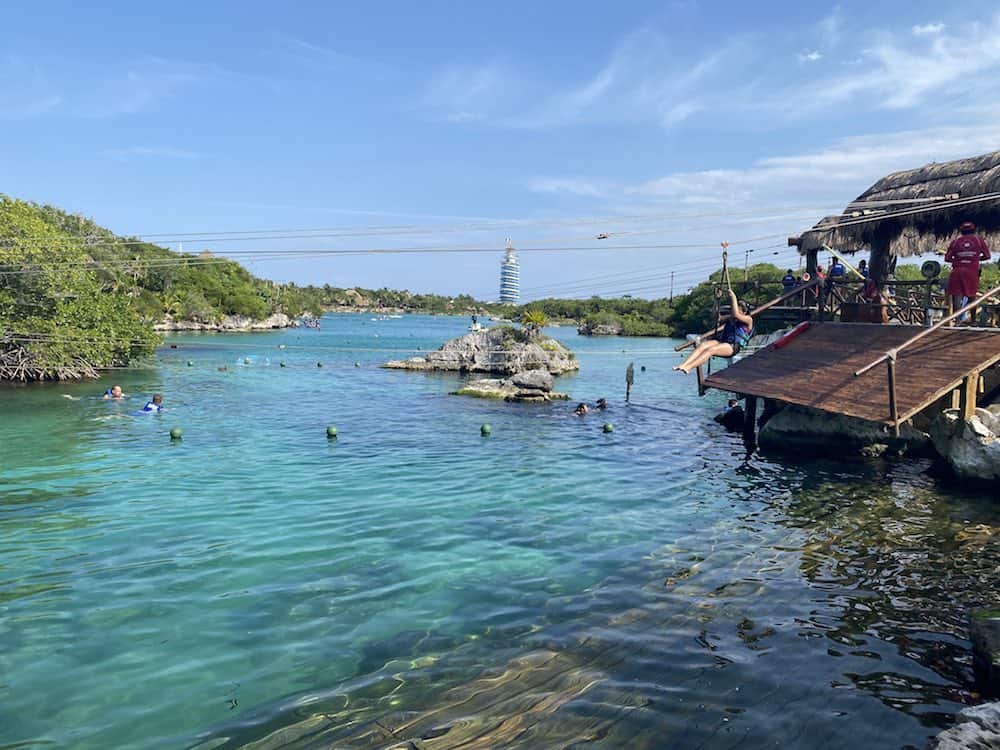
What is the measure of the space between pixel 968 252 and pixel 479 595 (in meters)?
17.3

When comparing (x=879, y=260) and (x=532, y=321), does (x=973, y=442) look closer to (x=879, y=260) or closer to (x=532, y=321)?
(x=879, y=260)

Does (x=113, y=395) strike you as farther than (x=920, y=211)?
Yes

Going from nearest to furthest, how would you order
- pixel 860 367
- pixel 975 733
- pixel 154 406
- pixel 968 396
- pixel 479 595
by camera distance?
pixel 975 733
pixel 479 595
pixel 968 396
pixel 860 367
pixel 154 406

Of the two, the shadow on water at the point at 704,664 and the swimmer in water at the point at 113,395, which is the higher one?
the swimmer in water at the point at 113,395

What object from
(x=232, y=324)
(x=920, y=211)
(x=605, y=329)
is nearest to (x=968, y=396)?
(x=920, y=211)

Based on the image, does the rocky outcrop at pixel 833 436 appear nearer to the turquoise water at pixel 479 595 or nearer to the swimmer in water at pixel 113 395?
the turquoise water at pixel 479 595

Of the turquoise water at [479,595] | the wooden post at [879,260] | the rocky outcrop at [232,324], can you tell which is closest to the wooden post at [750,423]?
the turquoise water at [479,595]

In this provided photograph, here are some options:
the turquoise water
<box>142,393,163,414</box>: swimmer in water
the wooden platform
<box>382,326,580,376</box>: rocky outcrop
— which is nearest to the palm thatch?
the wooden platform

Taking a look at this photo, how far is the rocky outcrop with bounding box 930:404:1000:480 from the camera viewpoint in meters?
15.3

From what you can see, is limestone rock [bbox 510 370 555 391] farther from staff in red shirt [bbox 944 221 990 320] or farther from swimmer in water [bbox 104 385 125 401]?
staff in red shirt [bbox 944 221 990 320]

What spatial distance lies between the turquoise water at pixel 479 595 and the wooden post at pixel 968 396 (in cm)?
203

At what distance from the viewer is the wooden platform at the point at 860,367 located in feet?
50.1

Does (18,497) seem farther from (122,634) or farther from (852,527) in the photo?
(852,527)

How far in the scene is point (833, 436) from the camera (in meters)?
20.0
